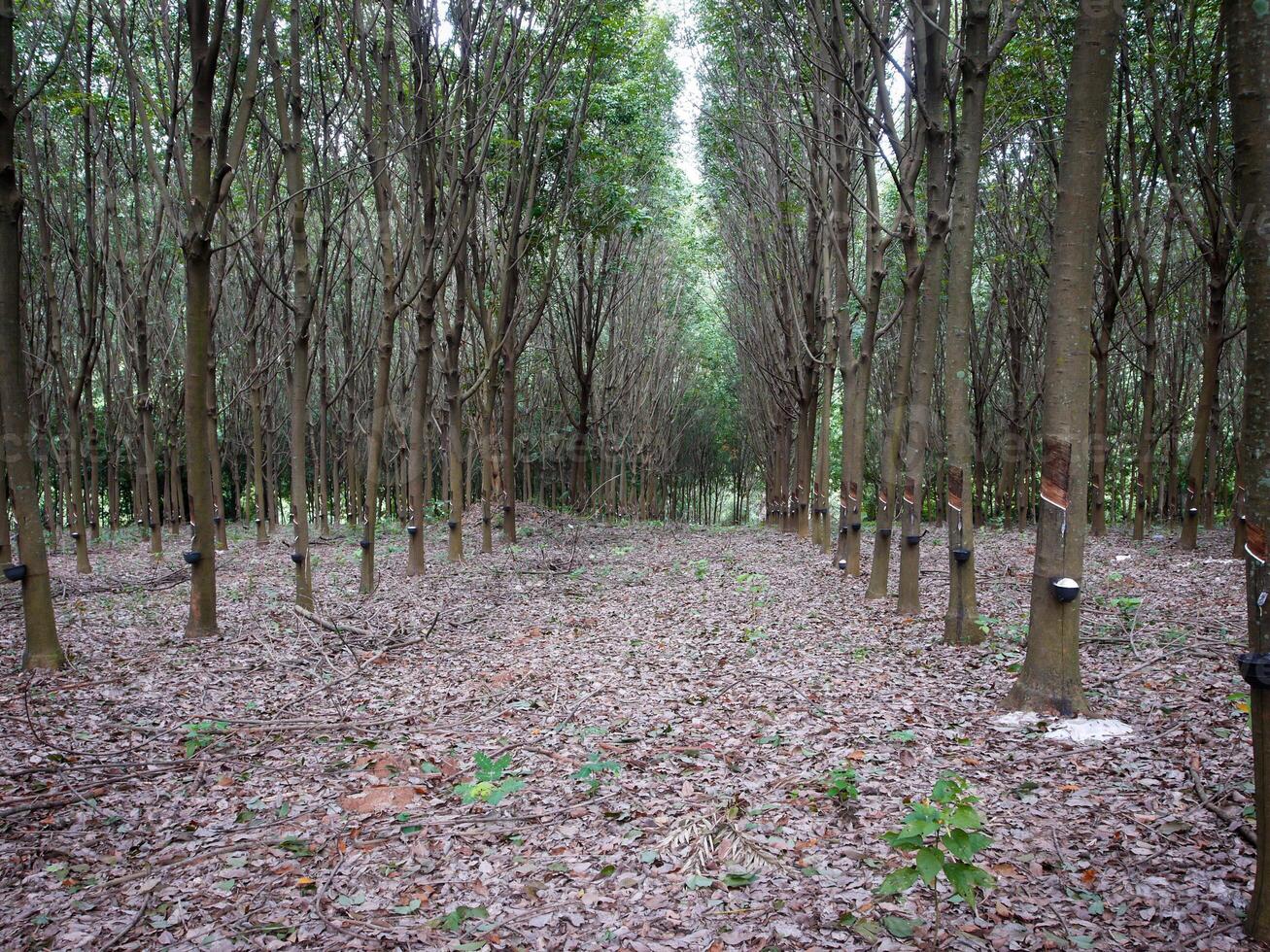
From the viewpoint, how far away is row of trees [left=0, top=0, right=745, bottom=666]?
7004 millimetres

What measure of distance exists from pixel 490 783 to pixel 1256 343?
12.1 ft

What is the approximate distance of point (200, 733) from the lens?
474 centimetres

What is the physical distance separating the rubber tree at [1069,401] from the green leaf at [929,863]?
244 centimetres

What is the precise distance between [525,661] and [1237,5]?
5.89 meters

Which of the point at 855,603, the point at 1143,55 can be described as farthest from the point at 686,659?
the point at 1143,55

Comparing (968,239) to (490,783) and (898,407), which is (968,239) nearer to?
(898,407)

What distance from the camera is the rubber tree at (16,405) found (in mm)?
5465

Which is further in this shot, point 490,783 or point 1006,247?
point 1006,247

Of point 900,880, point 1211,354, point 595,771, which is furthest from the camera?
point 1211,354

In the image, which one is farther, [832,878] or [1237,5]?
[832,878]

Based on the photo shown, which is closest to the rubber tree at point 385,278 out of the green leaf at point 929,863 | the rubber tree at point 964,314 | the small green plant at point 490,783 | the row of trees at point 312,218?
the row of trees at point 312,218

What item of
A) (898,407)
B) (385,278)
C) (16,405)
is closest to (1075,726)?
(898,407)

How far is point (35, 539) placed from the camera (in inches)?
223

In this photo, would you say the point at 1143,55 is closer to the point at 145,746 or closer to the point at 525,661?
the point at 525,661
